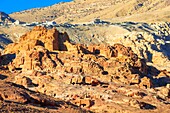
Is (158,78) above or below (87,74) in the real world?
below

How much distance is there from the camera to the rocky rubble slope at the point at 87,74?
99.4 ft

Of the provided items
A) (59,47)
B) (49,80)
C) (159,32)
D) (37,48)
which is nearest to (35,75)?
(49,80)

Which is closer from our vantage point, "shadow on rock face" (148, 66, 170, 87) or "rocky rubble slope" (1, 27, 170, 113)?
"rocky rubble slope" (1, 27, 170, 113)

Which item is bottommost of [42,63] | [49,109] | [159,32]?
[49,109]

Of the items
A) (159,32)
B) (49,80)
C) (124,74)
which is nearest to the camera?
(49,80)

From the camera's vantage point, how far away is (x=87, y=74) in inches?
1367

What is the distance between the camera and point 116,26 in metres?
→ 142

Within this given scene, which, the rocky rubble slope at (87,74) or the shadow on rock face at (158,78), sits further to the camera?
the shadow on rock face at (158,78)

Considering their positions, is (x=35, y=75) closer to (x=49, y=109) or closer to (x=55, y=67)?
(x=55, y=67)

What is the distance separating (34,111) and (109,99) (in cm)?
653

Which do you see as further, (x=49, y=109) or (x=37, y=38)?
(x=37, y=38)

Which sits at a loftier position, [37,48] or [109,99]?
[37,48]

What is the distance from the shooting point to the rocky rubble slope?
3030cm

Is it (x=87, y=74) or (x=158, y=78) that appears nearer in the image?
(x=87, y=74)
